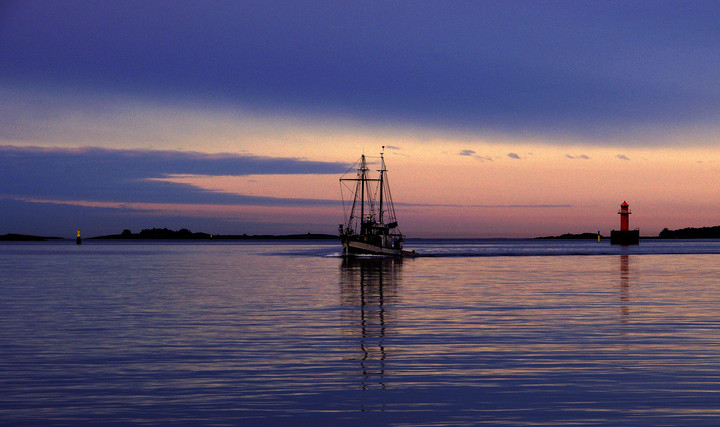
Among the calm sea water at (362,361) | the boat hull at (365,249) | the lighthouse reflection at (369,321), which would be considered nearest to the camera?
the calm sea water at (362,361)

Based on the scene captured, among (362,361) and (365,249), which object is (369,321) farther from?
(365,249)

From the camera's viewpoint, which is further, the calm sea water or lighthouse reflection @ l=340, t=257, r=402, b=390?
lighthouse reflection @ l=340, t=257, r=402, b=390

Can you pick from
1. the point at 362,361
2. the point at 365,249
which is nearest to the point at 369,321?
the point at 362,361

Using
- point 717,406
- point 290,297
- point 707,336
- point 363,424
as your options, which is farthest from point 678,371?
point 290,297

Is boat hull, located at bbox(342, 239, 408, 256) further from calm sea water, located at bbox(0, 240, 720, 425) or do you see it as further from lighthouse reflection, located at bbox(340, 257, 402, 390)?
calm sea water, located at bbox(0, 240, 720, 425)

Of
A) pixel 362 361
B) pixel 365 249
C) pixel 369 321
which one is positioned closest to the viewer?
pixel 362 361

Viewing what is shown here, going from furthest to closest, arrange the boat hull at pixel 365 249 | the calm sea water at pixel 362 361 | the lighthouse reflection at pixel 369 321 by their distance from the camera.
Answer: the boat hull at pixel 365 249
the lighthouse reflection at pixel 369 321
the calm sea water at pixel 362 361

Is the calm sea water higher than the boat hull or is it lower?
lower

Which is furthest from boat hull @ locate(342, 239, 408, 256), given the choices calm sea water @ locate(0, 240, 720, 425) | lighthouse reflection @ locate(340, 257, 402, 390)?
calm sea water @ locate(0, 240, 720, 425)

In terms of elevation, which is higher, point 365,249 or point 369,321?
point 365,249

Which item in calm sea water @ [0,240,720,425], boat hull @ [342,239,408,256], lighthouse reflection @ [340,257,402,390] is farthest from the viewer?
boat hull @ [342,239,408,256]

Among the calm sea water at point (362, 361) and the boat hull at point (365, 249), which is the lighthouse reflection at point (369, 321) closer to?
the calm sea water at point (362, 361)

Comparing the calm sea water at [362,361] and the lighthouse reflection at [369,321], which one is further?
the lighthouse reflection at [369,321]

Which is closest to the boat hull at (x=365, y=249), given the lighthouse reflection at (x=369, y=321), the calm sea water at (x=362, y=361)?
the lighthouse reflection at (x=369, y=321)
